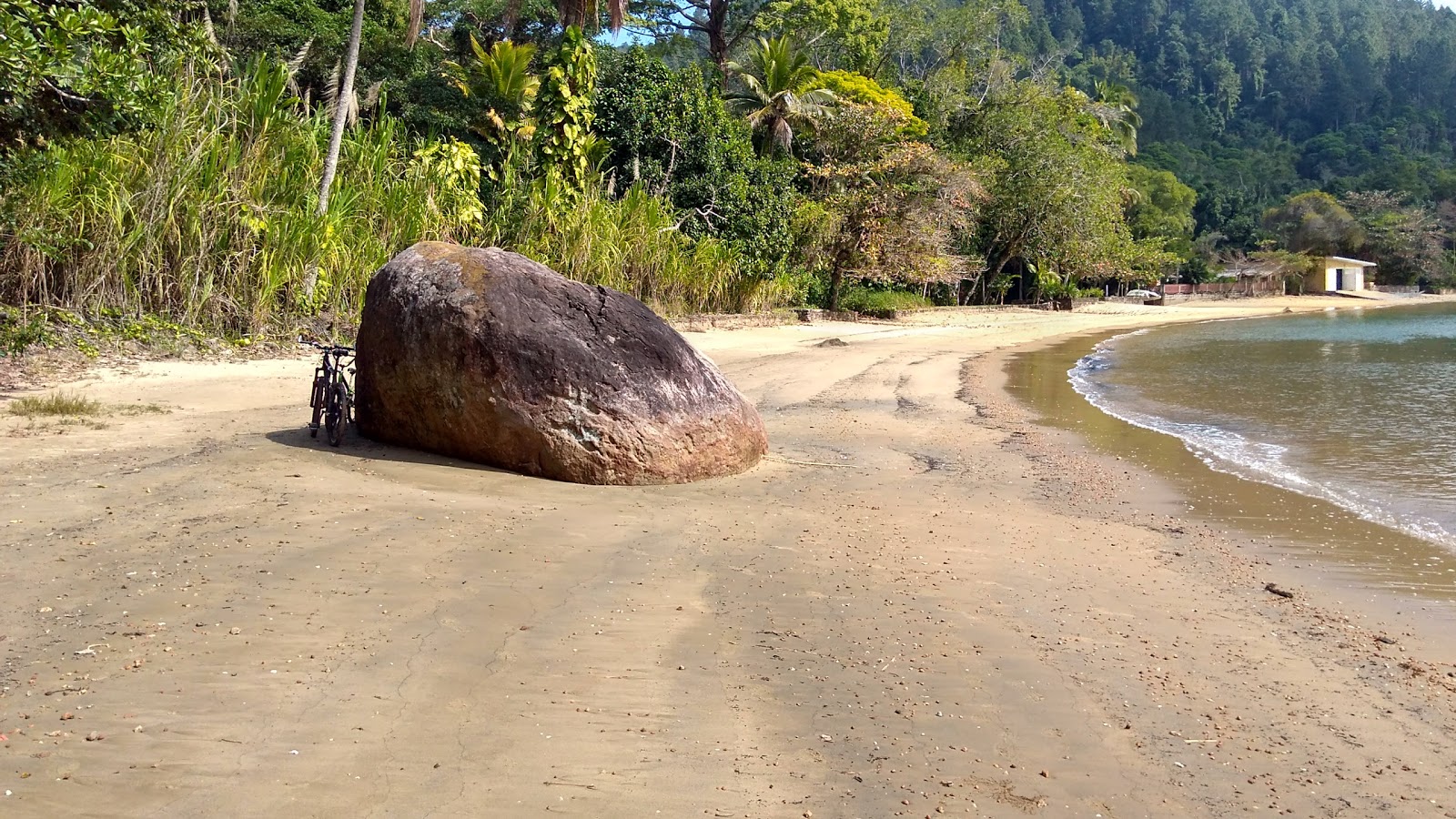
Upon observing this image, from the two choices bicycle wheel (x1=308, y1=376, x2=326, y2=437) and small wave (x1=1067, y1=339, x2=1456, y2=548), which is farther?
bicycle wheel (x1=308, y1=376, x2=326, y2=437)

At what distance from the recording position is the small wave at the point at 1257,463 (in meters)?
7.98

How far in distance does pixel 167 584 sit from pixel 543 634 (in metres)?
1.59

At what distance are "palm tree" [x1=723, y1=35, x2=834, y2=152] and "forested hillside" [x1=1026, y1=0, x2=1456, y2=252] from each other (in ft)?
231

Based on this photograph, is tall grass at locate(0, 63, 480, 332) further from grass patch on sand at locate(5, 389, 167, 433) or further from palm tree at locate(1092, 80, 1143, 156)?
palm tree at locate(1092, 80, 1143, 156)

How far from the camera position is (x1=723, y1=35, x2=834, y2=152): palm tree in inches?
1326

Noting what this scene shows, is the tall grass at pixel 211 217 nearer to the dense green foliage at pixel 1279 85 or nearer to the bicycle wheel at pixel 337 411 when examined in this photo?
the bicycle wheel at pixel 337 411

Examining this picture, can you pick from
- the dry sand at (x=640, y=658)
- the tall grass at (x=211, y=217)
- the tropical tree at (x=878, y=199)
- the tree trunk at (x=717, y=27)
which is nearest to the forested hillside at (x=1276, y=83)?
the tree trunk at (x=717, y=27)

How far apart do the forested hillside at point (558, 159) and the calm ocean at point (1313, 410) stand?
8858 mm

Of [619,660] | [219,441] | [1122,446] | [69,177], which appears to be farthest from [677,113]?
[619,660]

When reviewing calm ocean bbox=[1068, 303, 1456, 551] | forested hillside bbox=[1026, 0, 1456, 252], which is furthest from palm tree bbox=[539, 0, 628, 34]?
forested hillside bbox=[1026, 0, 1456, 252]

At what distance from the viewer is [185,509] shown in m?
5.79

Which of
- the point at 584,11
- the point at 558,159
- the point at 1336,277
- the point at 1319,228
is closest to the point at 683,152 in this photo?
the point at 558,159

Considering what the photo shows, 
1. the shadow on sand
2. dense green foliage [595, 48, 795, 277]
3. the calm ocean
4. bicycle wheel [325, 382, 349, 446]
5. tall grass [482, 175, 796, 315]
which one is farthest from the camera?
dense green foliage [595, 48, 795, 277]

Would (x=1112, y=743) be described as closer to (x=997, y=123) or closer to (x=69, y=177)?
(x=69, y=177)
